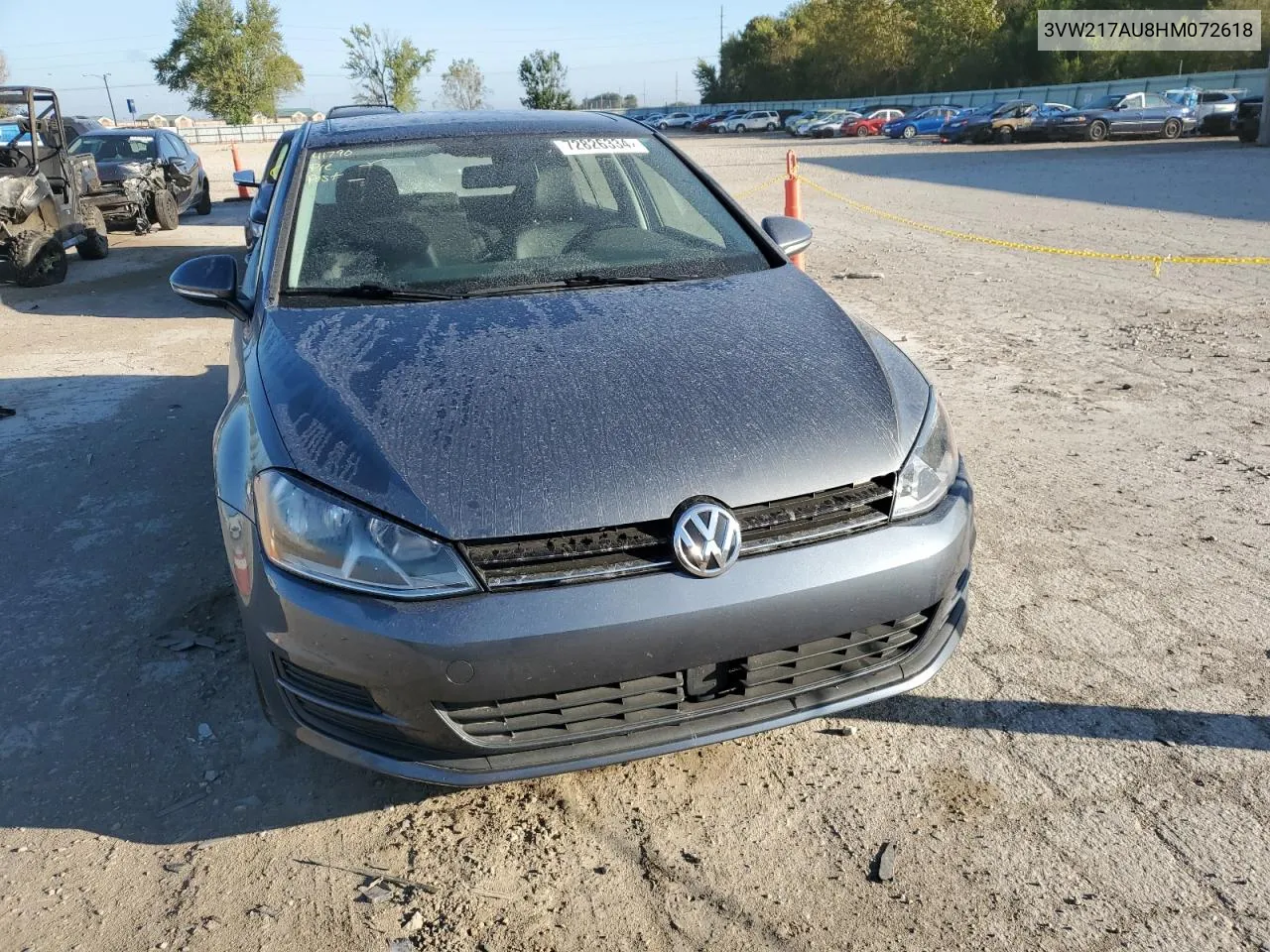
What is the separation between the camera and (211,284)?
326 cm

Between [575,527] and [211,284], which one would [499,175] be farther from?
[575,527]

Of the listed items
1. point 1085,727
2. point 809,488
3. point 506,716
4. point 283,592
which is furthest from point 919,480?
point 283,592

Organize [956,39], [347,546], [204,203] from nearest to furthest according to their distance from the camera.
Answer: [347,546] < [204,203] < [956,39]

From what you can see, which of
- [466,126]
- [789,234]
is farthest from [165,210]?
[789,234]

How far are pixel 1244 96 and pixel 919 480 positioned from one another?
123ft

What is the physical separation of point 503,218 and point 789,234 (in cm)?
110

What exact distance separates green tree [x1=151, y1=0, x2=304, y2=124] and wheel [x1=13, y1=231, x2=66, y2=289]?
62560 millimetres

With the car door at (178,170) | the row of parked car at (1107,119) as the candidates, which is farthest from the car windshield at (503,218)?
the row of parked car at (1107,119)

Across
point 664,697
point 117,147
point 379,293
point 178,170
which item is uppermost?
point 117,147

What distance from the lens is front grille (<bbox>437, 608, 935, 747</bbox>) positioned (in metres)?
2.09

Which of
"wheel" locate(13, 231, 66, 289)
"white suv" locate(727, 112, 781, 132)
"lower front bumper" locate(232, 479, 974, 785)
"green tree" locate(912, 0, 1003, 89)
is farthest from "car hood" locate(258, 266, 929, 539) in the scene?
"green tree" locate(912, 0, 1003, 89)

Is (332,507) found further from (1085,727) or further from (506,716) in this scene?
(1085,727)

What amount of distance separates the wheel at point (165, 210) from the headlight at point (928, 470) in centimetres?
1402

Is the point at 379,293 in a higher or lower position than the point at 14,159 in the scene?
lower
